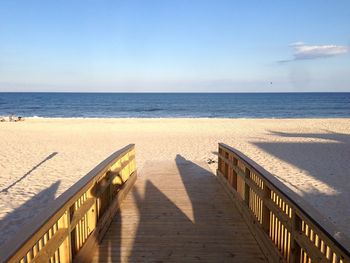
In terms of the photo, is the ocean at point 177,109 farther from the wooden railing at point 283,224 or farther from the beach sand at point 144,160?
the wooden railing at point 283,224

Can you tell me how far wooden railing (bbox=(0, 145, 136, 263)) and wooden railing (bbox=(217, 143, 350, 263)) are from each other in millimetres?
2041

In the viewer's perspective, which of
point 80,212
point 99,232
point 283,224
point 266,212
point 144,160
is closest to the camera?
point 283,224

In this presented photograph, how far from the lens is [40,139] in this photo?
69.5 feet

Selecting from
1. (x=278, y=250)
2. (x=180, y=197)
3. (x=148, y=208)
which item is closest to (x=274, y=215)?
(x=278, y=250)

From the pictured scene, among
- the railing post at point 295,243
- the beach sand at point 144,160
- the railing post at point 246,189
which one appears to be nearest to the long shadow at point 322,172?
the beach sand at point 144,160

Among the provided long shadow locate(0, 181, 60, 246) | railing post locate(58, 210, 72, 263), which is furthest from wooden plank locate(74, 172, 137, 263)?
long shadow locate(0, 181, 60, 246)

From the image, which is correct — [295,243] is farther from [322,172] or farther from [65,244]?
[322,172]

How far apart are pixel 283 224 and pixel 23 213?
5.95 meters

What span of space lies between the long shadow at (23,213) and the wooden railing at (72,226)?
65.1 inches

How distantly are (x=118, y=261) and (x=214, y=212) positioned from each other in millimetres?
2388

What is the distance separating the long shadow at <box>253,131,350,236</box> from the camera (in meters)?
7.94

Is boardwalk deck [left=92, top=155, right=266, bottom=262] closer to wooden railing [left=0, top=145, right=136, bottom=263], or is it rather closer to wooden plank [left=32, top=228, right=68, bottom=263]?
wooden railing [left=0, top=145, right=136, bottom=263]

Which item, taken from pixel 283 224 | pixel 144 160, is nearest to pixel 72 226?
pixel 283 224

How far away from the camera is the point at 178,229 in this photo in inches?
199
